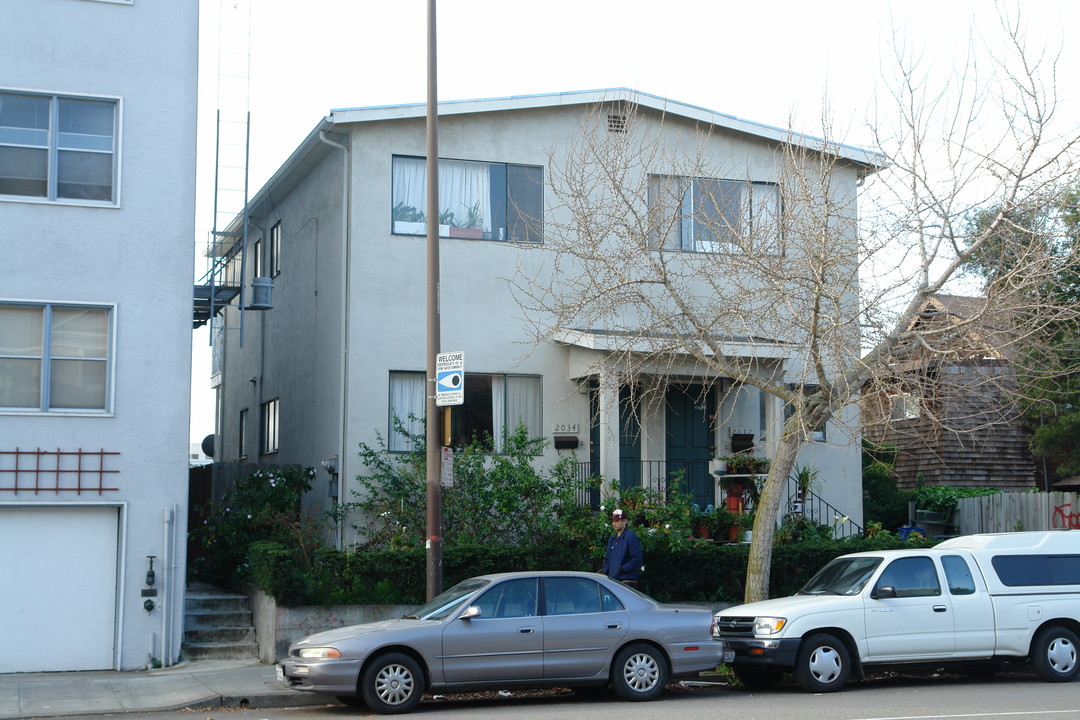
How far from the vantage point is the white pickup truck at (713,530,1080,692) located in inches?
513

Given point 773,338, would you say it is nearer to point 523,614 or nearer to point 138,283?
point 523,614

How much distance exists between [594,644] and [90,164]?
9.03m

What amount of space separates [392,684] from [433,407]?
3123 millimetres

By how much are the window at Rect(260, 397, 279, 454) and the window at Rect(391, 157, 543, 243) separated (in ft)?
19.2

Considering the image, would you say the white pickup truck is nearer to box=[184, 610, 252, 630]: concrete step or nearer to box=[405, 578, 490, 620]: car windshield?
box=[405, 578, 490, 620]: car windshield

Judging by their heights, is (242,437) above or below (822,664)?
above

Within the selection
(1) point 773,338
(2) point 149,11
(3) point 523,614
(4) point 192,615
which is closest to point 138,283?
(2) point 149,11

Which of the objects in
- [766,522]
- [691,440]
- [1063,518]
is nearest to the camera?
[766,522]

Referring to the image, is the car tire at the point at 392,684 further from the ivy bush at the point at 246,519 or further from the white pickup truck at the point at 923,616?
the ivy bush at the point at 246,519

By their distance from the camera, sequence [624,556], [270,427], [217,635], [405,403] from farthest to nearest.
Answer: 1. [270,427]
2. [405,403]
3. [217,635]
4. [624,556]

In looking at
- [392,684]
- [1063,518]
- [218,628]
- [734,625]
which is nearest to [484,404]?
[218,628]

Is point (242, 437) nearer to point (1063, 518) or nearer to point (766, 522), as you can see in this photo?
point (766, 522)

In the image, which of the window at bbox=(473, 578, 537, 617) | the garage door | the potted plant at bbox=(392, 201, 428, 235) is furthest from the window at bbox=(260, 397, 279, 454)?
the window at bbox=(473, 578, 537, 617)

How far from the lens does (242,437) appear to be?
81.8ft
